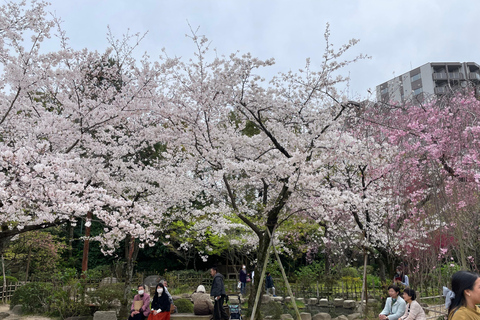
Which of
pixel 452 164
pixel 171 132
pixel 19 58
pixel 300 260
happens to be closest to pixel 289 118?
pixel 171 132

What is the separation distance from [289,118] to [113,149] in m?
4.75

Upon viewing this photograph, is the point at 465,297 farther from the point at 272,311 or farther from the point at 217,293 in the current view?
the point at 272,311

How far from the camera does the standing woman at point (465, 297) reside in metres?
2.41

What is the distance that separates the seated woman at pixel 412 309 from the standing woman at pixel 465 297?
8.24ft

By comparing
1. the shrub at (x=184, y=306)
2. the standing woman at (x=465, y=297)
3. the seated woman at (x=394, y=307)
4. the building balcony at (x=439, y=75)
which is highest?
the building balcony at (x=439, y=75)

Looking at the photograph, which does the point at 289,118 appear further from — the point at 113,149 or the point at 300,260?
the point at 300,260

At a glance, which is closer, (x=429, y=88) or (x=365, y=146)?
(x=365, y=146)

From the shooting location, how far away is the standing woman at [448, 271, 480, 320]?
2411mm

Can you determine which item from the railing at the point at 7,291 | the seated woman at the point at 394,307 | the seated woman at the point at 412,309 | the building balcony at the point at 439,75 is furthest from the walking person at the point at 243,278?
the building balcony at the point at 439,75

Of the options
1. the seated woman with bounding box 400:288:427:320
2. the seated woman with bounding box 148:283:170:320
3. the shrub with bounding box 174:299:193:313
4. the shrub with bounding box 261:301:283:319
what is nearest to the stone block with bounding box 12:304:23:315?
the shrub with bounding box 174:299:193:313

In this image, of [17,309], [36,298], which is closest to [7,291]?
[17,309]

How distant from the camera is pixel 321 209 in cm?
816

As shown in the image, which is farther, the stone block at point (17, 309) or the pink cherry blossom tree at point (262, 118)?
the stone block at point (17, 309)

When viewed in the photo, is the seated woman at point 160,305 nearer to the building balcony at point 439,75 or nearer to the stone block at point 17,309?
the stone block at point 17,309
